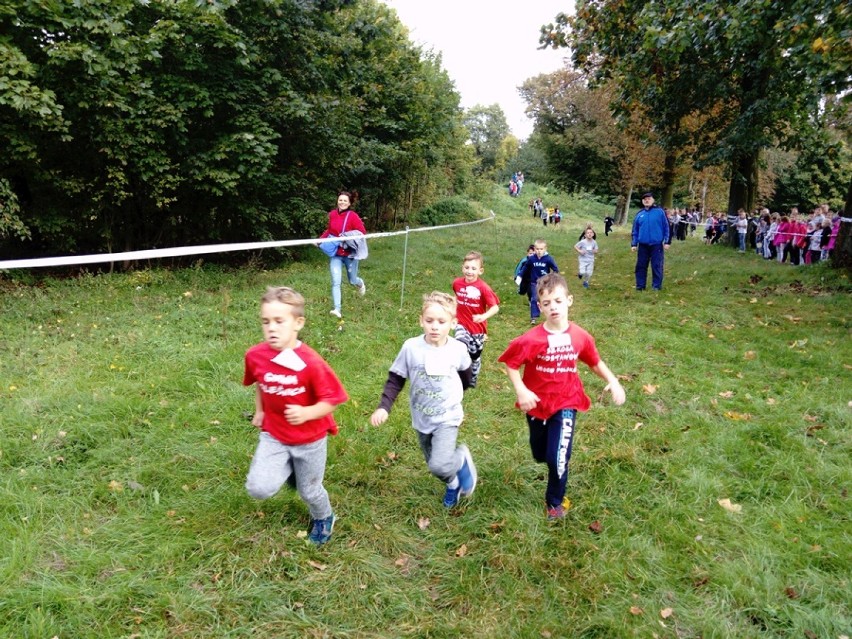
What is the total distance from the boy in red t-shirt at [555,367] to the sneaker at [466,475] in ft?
1.88

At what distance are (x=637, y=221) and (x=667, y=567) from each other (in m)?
8.40

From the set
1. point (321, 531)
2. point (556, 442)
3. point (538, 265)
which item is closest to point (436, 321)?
point (556, 442)

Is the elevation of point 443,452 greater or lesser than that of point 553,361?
lesser

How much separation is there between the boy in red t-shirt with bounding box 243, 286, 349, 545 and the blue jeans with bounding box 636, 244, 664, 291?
9.18m

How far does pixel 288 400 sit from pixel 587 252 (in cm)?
955

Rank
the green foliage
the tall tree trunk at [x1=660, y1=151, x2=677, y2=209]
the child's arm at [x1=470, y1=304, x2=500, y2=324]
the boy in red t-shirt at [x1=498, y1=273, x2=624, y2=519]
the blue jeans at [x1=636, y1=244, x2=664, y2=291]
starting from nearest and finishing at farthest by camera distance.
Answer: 1. the boy in red t-shirt at [x1=498, y1=273, x2=624, y2=519]
2. the child's arm at [x1=470, y1=304, x2=500, y2=324]
3. the green foliage
4. the blue jeans at [x1=636, y1=244, x2=664, y2=291]
5. the tall tree trunk at [x1=660, y1=151, x2=677, y2=209]

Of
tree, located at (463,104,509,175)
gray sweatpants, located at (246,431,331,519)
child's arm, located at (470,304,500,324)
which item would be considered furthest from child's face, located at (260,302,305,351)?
tree, located at (463,104,509,175)

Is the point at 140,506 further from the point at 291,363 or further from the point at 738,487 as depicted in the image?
the point at 738,487

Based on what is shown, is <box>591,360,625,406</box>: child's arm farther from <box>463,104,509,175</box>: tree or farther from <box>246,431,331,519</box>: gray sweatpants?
<box>463,104,509,175</box>: tree

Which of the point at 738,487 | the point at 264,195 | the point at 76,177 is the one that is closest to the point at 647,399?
the point at 738,487

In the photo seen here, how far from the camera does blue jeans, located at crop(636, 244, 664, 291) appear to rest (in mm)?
10602

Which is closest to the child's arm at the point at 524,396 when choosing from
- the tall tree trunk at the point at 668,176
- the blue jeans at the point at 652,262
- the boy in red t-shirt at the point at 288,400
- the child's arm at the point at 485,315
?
the boy in red t-shirt at the point at 288,400

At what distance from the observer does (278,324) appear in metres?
2.99

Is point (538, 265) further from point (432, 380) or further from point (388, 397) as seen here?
point (388, 397)
